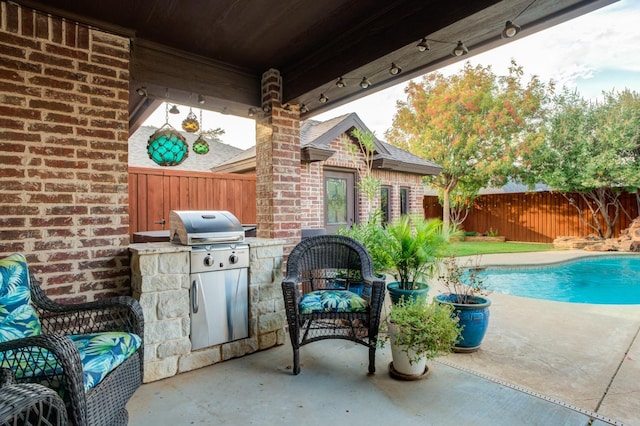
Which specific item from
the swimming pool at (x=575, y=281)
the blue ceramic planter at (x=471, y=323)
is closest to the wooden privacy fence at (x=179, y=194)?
the blue ceramic planter at (x=471, y=323)

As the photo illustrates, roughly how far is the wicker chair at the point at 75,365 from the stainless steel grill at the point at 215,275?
27.4 inches

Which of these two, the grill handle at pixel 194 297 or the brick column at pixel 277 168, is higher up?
the brick column at pixel 277 168

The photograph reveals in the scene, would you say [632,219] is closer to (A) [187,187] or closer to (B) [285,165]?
(B) [285,165]

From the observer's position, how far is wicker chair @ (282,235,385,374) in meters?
2.69

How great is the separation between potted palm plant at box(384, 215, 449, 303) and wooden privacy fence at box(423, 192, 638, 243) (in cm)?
1210

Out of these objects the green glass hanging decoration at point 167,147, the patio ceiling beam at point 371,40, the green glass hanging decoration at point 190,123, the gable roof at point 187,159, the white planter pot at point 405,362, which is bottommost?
the white planter pot at point 405,362

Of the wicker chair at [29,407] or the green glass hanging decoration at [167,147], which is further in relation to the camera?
the green glass hanging decoration at [167,147]

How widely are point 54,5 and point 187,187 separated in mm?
2861

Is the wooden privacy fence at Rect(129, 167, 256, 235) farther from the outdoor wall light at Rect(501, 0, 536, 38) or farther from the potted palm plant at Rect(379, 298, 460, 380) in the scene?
the outdoor wall light at Rect(501, 0, 536, 38)

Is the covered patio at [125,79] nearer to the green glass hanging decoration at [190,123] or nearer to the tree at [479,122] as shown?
the green glass hanging decoration at [190,123]

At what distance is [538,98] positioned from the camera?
41.3ft

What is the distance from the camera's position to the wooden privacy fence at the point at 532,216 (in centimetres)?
1251

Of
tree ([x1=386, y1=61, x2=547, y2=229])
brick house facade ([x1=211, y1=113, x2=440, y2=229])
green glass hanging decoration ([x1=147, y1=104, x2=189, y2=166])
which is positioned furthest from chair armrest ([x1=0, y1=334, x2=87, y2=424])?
tree ([x1=386, y1=61, x2=547, y2=229])

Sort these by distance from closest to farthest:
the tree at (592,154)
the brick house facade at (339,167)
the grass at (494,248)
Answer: the brick house facade at (339,167) < the grass at (494,248) < the tree at (592,154)
